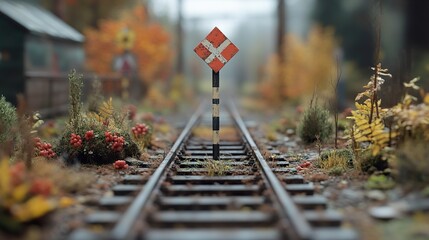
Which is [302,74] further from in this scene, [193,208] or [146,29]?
[193,208]

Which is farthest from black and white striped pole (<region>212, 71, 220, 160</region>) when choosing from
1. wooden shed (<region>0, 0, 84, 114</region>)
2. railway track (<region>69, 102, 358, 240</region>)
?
wooden shed (<region>0, 0, 84, 114</region>)

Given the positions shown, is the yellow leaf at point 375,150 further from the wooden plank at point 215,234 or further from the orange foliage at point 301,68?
the orange foliage at point 301,68

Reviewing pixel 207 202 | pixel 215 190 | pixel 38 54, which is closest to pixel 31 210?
pixel 207 202

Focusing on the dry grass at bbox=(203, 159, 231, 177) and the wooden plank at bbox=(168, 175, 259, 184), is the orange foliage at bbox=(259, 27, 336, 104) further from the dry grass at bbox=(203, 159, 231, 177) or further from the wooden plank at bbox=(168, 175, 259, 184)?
the wooden plank at bbox=(168, 175, 259, 184)

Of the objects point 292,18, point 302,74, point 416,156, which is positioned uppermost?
point 292,18

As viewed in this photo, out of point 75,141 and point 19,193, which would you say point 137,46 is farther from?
point 19,193

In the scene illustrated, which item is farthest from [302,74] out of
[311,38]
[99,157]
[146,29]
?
[99,157]
